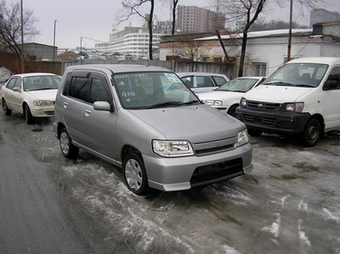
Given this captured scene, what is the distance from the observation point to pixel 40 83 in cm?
1149

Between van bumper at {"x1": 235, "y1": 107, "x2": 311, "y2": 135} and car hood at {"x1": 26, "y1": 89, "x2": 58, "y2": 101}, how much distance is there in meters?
6.40

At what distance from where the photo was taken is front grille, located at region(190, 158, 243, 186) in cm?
407

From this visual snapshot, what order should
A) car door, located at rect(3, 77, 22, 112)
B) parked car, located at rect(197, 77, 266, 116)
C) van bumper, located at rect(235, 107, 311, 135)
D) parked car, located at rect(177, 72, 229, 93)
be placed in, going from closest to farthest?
1. van bumper, located at rect(235, 107, 311, 135)
2. parked car, located at rect(197, 77, 266, 116)
3. car door, located at rect(3, 77, 22, 112)
4. parked car, located at rect(177, 72, 229, 93)

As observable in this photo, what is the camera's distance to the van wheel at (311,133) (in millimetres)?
7218

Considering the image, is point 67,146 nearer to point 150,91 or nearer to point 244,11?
point 150,91

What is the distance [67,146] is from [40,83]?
603cm

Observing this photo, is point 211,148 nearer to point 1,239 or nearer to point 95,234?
point 95,234

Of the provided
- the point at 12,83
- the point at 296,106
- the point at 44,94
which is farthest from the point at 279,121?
the point at 12,83

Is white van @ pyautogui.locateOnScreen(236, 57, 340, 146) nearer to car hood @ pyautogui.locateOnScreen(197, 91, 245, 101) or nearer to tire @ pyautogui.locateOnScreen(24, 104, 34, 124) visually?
car hood @ pyautogui.locateOnScreen(197, 91, 245, 101)

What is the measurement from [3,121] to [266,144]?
28.9ft

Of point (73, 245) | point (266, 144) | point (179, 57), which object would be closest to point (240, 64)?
point (179, 57)

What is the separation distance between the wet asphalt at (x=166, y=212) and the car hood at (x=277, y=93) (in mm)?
1520

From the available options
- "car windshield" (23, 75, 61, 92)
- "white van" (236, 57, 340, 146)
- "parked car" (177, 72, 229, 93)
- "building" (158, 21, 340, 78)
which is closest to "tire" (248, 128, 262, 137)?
"white van" (236, 57, 340, 146)

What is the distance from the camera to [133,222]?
3.81m
